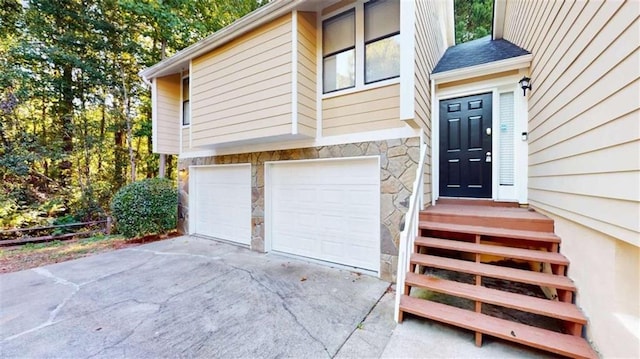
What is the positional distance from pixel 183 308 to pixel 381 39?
4.91m

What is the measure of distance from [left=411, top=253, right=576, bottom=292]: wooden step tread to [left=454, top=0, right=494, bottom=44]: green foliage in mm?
10234

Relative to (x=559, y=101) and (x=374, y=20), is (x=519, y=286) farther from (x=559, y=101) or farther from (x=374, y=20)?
(x=374, y=20)

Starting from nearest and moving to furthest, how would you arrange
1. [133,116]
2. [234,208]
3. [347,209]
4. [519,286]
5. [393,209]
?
1. [519,286]
2. [393,209]
3. [347,209]
4. [234,208]
5. [133,116]

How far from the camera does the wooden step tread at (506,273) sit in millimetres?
2450

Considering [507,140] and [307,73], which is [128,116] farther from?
[507,140]

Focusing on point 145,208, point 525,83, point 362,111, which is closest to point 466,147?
point 525,83

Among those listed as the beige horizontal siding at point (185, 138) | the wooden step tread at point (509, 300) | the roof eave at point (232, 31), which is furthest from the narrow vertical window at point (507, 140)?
the beige horizontal siding at point (185, 138)

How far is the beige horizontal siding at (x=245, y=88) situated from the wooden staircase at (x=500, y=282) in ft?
9.62

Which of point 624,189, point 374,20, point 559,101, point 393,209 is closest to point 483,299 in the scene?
point 624,189

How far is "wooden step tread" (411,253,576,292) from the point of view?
2.45 meters

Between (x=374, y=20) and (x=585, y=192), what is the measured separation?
3.72 m

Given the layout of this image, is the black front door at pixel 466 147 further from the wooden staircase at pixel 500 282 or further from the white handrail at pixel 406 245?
the white handrail at pixel 406 245

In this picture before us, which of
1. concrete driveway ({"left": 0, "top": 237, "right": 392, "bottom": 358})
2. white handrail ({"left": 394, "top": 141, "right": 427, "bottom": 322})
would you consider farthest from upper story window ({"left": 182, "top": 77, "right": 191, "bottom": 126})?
white handrail ({"left": 394, "top": 141, "right": 427, "bottom": 322})

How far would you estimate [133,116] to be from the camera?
1002 centimetres
